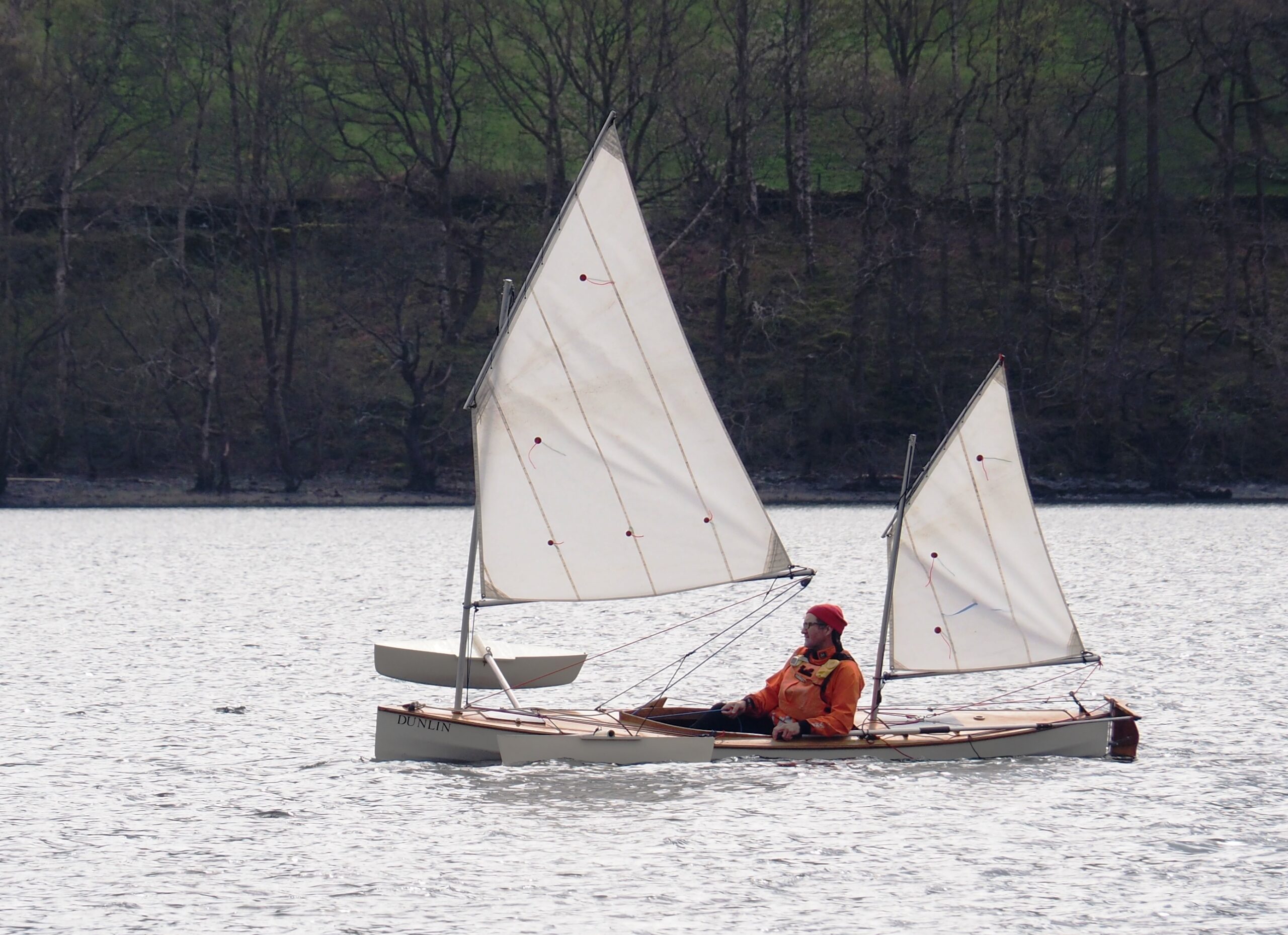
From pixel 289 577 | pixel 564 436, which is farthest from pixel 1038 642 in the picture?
pixel 289 577

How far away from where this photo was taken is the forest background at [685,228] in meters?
60.6

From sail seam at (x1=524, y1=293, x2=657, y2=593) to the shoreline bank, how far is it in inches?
1743

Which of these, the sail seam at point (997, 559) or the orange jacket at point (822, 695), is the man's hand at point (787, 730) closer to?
the orange jacket at point (822, 695)

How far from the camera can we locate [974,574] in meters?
17.3

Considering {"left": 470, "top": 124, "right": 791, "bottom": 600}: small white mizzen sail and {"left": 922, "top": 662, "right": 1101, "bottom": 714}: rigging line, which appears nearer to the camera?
{"left": 470, "top": 124, "right": 791, "bottom": 600}: small white mizzen sail

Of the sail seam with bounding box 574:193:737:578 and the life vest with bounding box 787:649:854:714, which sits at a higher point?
the sail seam with bounding box 574:193:737:578

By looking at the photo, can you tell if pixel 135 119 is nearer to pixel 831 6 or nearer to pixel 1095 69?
pixel 831 6

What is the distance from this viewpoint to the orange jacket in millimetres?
15688

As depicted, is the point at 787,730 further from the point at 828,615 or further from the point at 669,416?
the point at 669,416

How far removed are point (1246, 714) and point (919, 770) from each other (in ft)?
18.3

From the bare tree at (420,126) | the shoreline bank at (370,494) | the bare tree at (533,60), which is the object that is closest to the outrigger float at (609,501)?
the shoreline bank at (370,494)

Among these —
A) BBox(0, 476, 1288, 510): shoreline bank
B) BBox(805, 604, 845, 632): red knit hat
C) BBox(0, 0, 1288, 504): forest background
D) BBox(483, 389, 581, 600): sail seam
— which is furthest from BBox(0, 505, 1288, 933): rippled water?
BBox(0, 0, 1288, 504): forest background

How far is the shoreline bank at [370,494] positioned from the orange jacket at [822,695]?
44251mm

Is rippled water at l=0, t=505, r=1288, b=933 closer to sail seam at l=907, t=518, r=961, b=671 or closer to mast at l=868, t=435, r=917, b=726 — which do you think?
mast at l=868, t=435, r=917, b=726
